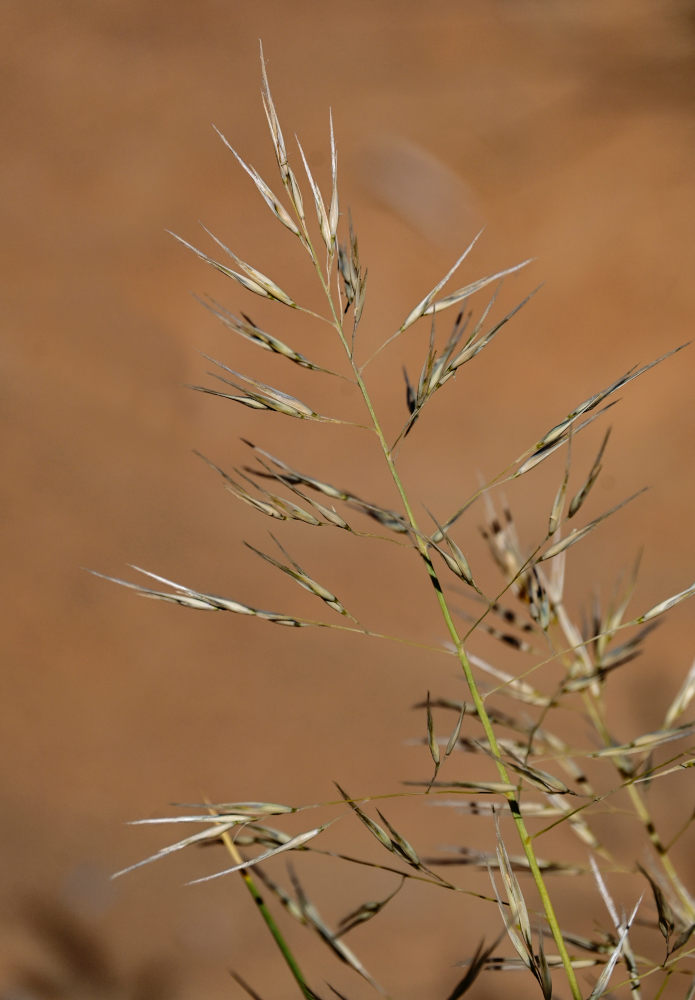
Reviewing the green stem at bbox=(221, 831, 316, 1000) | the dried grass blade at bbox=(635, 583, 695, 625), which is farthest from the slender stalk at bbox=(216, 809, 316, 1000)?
the dried grass blade at bbox=(635, 583, 695, 625)

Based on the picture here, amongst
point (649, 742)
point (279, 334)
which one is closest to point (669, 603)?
point (649, 742)

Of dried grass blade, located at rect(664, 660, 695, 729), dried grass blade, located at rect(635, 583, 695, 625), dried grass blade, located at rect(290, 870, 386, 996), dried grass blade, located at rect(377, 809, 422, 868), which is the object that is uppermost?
dried grass blade, located at rect(635, 583, 695, 625)

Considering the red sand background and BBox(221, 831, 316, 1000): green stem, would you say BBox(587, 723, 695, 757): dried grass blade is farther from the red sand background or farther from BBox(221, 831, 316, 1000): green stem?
the red sand background

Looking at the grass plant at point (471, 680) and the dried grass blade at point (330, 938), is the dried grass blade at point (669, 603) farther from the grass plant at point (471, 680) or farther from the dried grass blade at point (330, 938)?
the dried grass blade at point (330, 938)

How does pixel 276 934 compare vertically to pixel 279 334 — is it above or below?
below

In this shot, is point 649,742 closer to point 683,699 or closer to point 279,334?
→ point 683,699

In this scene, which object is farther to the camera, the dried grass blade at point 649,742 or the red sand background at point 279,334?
the red sand background at point 279,334

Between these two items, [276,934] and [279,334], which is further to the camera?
[279,334]

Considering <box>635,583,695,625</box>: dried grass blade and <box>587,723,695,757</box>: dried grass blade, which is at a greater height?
<box>635,583,695,625</box>: dried grass blade

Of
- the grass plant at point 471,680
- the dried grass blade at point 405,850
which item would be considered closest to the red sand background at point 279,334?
the grass plant at point 471,680
